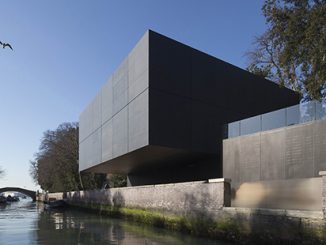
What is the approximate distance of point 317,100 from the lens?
68.3ft

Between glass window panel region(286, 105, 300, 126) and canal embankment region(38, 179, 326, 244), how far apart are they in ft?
13.4

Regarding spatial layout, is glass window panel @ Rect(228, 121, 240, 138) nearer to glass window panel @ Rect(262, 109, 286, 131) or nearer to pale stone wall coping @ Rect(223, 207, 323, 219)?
glass window panel @ Rect(262, 109, 286, 131)

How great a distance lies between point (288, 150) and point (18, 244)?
12.8m

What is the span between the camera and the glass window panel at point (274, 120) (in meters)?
23.5

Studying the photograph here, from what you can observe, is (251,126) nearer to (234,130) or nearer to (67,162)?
(234,130)

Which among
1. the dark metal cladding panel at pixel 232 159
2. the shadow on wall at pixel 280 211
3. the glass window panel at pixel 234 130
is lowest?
the shadow on wall at pixel 280 211

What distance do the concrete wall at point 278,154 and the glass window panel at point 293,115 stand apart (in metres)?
0.38

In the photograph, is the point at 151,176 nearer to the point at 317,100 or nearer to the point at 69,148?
the point at 69,148

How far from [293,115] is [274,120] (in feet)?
4.99

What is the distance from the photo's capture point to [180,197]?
27.3 m

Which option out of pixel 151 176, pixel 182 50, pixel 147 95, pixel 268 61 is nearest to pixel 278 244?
pixel 147 95

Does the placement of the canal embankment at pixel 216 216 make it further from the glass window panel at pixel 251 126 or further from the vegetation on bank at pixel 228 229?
the glass window panel at pixel 251 126

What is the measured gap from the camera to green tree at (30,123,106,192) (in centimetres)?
7775

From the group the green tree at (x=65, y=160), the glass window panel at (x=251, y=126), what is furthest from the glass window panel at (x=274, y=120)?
the green tree at (x=65, y=160)
